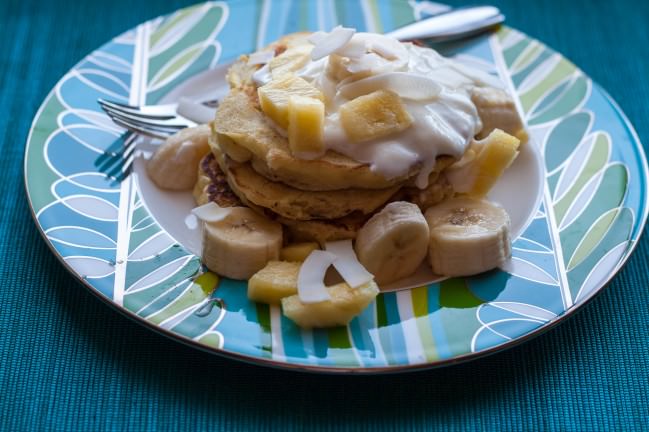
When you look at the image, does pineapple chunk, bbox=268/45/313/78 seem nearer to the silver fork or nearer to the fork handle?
the silver fork

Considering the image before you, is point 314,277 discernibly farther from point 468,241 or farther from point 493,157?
point 493,157

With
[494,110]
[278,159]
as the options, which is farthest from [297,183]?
[494,110]

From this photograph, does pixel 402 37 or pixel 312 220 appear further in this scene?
pixel 402 37

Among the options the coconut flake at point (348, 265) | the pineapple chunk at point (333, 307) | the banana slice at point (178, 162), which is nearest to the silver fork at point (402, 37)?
the banana slice at point (178, 162)

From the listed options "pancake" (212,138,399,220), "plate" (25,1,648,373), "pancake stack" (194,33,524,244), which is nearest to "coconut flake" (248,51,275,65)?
"pancake stack" (194,33,524,244)

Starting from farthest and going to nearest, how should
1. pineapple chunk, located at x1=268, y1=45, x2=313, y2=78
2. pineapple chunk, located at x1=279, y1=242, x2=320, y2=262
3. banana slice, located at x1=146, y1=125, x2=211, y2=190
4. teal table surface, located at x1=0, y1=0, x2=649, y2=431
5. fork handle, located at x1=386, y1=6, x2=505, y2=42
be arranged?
fork handle, located at x1=386, y1=6, x2=505, y2=42, banana slice, located at x1=146, y1=125, x2=211, y2=190, pineapple chunk, located at x1=268, y1=45, x2=313, y2=78, pineapple chunk, located at x1=279, y1=242, x2=320, y2=262, teal table surface, located at x1=0, y1=0, x2=649, y2=431

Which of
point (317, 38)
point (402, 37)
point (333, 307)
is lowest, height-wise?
point (333, 307)

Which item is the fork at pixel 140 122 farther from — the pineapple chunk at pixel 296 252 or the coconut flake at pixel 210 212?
the pineapple chunk at pixel 296 252
